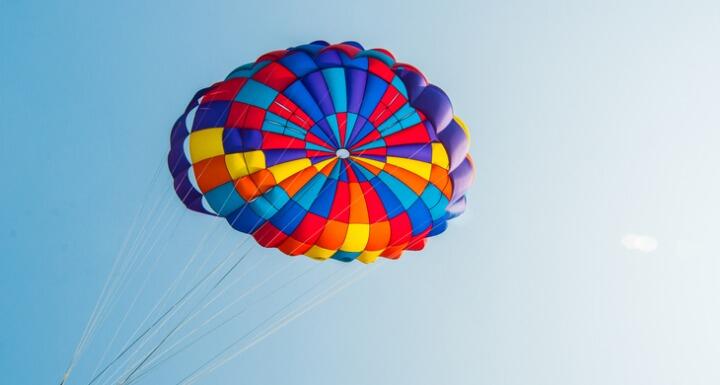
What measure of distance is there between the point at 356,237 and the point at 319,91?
242 centimetres

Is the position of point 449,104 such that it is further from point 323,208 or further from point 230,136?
point 230,136

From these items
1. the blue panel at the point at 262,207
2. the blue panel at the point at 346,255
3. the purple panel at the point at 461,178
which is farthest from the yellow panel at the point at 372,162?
the blue panel at the point at 262,207

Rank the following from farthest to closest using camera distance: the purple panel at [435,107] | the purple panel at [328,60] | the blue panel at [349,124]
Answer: the blue panel at [349,124]
the purple panel at [328,60]
the purple panel at [435,107]

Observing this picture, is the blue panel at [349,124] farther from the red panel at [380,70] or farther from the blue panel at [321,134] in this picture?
the red panel at [380,70]

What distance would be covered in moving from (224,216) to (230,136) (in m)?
1.33

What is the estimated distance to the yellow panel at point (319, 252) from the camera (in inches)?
414

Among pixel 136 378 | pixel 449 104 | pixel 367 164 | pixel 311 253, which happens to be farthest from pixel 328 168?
pixel 136 378

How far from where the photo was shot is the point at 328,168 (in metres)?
10.7

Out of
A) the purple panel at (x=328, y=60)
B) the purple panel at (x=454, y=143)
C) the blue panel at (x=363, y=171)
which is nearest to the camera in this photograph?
the purple panel at (x=454, y=143)

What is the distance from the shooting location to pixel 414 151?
33.9ft

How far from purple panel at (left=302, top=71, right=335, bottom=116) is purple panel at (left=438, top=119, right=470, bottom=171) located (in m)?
1.84

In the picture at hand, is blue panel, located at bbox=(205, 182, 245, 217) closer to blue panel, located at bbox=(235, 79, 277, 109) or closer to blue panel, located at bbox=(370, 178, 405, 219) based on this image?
blue panel, located at bbox=(235, 79, 277, 109)

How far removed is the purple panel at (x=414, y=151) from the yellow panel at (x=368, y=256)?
5.42ft

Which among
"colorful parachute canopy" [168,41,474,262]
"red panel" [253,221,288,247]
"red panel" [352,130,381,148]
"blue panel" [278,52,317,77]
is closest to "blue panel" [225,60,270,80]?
"colorful parachute canopy" [168,41,474,262]
